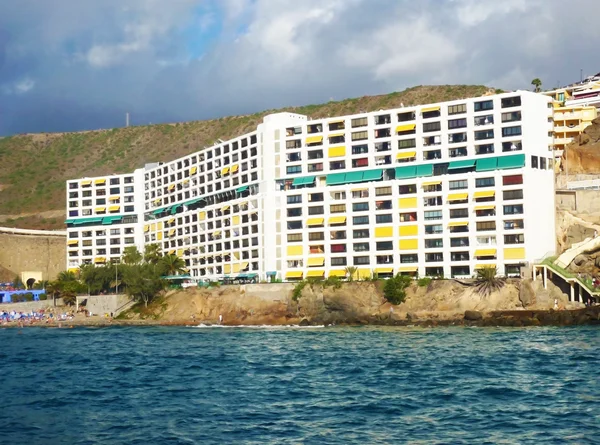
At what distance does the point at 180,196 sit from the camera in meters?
156

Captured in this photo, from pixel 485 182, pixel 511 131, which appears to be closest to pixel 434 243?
pixel 485 182

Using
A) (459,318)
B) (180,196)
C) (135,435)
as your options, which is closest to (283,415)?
(135,435)

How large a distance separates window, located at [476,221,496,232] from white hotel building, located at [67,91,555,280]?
0.13 m

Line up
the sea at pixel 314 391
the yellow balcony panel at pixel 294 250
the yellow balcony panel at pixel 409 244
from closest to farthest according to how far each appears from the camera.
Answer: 1. the sea at pixel 314 391
2. the yellow balcony panel at pixel 409 244
3. the yellow balcony panel at pixel 294 250

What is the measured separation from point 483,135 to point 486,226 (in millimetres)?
12509

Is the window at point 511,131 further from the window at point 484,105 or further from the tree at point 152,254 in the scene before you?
the tree at point 152,254

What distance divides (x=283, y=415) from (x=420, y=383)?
41.3 feet

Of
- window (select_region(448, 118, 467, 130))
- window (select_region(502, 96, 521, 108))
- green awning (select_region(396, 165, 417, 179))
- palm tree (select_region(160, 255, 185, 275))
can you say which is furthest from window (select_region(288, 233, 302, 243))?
window (select_region(502, 96, 521, 108))

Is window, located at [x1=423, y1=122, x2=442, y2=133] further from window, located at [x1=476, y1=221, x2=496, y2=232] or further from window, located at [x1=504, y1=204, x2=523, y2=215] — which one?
window, located at [x1=504, y1=204, x2=523, y2=215]

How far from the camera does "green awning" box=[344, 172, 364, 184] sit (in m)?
122

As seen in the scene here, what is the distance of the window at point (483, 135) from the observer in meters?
112

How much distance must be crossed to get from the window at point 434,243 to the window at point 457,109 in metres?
17.8

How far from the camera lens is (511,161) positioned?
10900 cm

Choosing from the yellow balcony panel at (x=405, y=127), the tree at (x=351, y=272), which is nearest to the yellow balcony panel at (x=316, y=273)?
Result: the tree at (x=351, y=272)
